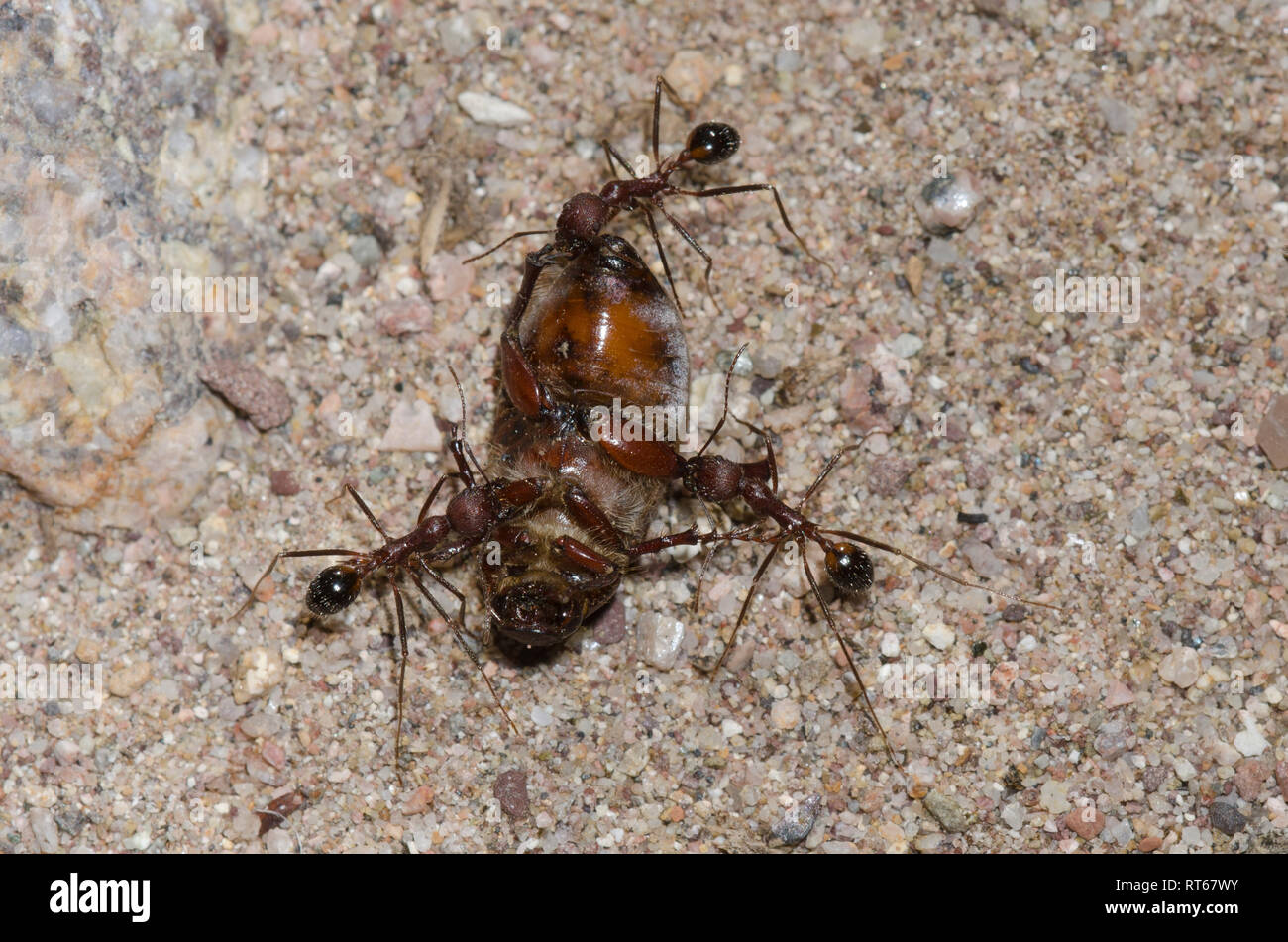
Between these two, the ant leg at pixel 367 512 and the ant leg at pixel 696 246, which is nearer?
the ant leg at pixel 367 512

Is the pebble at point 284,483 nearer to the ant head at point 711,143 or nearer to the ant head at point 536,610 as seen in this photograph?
the ant head at point 536,610

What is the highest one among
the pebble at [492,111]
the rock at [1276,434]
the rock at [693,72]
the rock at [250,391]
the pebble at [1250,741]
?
the rock at [693,72]

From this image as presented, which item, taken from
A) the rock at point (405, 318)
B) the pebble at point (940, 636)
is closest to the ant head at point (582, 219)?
the rock at point (405, 318)

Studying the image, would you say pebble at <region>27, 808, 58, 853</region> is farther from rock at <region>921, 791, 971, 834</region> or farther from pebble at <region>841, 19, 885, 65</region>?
pebble at <region>841, 19, 885, 65</region>

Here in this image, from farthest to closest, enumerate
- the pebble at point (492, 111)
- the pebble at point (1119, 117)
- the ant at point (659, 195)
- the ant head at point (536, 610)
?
the pebble at point (492, 111)
the pebble at point (1119, 117)
the ant at point (659, 195)
the ant head at point (536, 610)

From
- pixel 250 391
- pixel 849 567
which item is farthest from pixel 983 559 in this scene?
pixel 250 391
